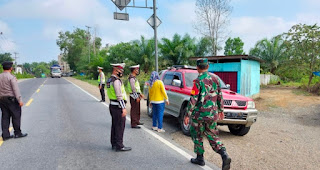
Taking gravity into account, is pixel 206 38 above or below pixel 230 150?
above

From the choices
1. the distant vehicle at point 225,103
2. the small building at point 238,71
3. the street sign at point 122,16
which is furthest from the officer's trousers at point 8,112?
the small building at point 238,71

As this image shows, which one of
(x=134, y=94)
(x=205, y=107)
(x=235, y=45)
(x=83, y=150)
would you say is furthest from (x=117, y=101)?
(x=235, y=45)

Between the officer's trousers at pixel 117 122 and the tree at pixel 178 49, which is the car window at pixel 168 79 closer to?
the officer's trousers at pixel 117 122

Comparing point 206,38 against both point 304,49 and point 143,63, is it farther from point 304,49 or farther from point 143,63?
point 304,49

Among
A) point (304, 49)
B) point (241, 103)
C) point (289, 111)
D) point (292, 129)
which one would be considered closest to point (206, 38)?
Answer: point (304, 49)

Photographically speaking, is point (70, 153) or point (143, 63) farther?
Result: point (143, 63)

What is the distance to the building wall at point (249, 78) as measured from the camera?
553 inches

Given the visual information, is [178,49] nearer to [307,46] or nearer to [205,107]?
[307,46]

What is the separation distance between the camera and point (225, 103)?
6234 mm

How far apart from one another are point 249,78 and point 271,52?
15.3 m

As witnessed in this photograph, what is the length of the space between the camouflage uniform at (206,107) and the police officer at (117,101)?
143 centimetres

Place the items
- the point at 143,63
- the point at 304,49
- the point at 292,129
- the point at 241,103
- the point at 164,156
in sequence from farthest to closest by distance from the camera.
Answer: the point at 143,63
the point at 304,49
the point at 292,129
the point at 241,103
the point at 164,156

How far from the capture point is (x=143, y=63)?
2836cm

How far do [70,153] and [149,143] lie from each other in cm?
173
